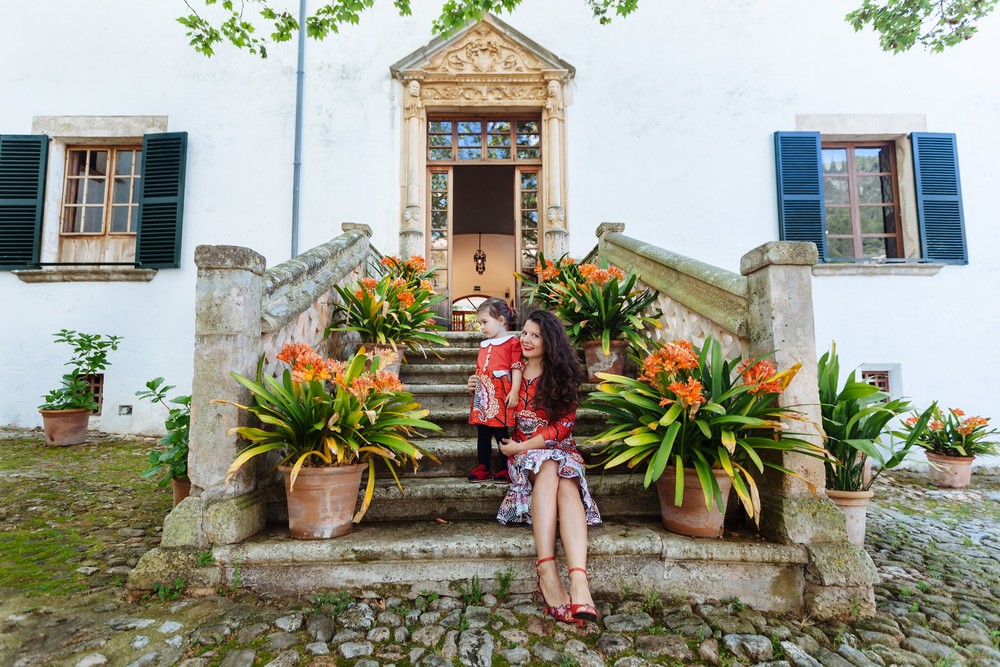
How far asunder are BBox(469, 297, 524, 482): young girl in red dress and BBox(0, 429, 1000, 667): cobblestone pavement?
2.64 feet

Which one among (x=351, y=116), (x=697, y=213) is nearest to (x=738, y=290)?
(x=697, y=213)

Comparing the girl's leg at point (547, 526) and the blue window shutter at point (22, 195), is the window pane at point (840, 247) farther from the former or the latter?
the blue window shutter at point (22, 195)

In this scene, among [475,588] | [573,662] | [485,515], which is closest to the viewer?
[573,662]

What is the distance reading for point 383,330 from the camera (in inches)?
144

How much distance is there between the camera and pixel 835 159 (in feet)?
20.3

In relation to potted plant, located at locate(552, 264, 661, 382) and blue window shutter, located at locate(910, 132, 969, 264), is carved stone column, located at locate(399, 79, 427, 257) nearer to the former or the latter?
potted plant, located at locate(552, 264, 661, 382)

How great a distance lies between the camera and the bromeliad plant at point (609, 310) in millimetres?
3678

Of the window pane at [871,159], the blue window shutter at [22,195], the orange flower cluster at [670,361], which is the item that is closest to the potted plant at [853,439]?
the orange flower cluster at [670,361]

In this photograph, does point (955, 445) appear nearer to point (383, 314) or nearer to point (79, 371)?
point (383, 314)

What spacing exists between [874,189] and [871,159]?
40 centimetres

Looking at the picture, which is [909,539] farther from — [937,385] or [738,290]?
[937,385]

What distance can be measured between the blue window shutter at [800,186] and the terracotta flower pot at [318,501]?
589 cm

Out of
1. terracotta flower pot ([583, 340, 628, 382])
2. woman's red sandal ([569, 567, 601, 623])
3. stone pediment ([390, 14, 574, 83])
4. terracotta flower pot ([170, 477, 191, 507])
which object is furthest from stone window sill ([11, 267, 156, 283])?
woman's red sandal ([569, 567, 601, 623])

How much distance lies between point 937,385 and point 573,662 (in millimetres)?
6241
